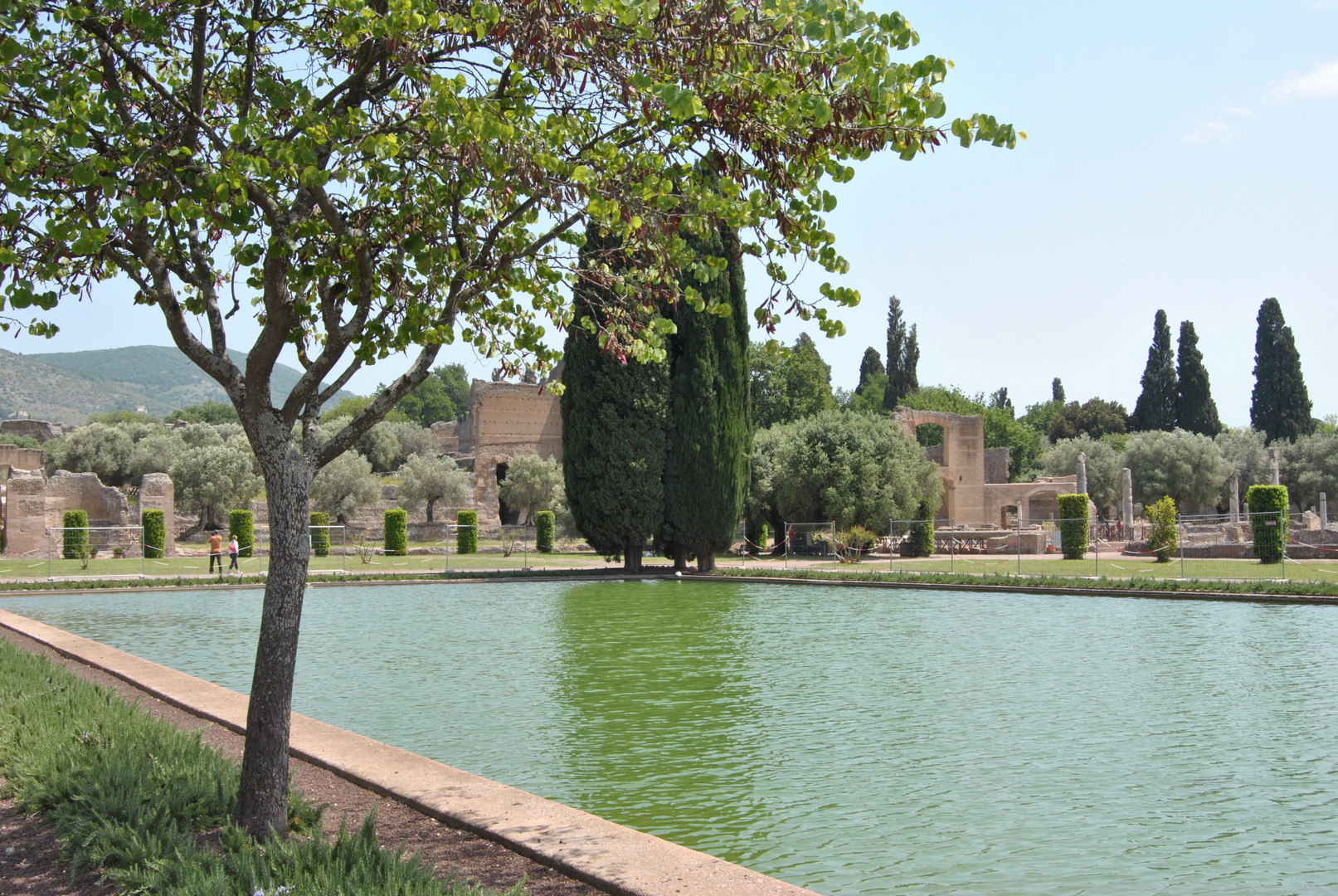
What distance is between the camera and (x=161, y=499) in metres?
33.4

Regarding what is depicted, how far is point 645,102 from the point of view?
469 centimetres

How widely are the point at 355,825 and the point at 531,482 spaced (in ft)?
142

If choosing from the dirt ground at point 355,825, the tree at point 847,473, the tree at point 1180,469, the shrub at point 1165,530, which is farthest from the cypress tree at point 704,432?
the tree at point 1180,469

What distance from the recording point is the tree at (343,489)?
45250 millimetres

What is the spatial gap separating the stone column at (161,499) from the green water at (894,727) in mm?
17843

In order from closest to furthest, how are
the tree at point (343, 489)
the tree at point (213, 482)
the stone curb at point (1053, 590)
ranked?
the stone curb at point (1053, 590), the tree at point (213, 482), the tree at point (343, 489)

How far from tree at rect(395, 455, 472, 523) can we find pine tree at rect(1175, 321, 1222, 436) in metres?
A: 46.5

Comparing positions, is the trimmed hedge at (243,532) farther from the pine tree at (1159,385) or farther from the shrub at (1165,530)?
the pine tree at (1159,385)

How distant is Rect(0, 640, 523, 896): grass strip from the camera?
3945 mm

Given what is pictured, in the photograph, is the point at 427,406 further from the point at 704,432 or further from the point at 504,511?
the point at 704,432

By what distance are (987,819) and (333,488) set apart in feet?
141

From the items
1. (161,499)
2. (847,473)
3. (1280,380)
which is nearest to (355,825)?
(847,473)

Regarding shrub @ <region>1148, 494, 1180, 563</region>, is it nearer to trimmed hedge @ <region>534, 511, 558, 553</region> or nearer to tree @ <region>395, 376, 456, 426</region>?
trimmed hedge @ <region>534, 511, 558, 553</region>

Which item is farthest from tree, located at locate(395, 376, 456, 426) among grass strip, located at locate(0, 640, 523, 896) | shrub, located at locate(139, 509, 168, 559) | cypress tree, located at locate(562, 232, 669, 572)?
grass strip, located at locate(0, 640, 523, 896)
